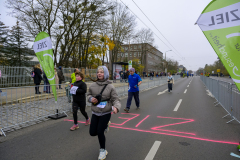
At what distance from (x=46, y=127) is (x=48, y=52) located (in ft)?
8.52

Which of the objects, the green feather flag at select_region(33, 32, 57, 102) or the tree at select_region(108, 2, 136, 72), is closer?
the green feather flag at select_region(33, 32, 57, 102)

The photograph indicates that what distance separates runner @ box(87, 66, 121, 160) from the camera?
2.97m

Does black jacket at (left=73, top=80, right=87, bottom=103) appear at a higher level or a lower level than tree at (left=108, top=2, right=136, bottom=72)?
lower

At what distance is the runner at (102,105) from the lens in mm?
2973

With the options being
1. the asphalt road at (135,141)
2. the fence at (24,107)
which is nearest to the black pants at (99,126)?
the asphalt road at (135,141)

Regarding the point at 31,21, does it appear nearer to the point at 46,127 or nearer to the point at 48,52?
the point at 48,52

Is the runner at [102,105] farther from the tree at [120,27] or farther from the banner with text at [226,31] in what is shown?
the tree at [120,27]

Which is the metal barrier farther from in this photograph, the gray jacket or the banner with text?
the banner with text

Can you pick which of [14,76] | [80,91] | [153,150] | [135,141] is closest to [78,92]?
[80,91]

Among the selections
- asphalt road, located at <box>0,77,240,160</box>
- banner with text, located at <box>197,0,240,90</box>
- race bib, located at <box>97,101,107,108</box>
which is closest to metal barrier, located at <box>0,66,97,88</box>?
asphalt road, located at <box>0,77,240,160</box>

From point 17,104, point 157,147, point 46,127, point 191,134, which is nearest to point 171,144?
point 157,147

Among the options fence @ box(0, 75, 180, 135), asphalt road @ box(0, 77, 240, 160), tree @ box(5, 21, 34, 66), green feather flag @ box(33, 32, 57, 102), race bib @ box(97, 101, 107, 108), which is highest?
tree @ box(5, 21, 34, 66)

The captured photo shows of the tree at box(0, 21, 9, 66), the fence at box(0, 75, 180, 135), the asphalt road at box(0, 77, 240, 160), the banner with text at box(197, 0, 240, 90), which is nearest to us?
the banner with text at box(197, 0, 240, 90)

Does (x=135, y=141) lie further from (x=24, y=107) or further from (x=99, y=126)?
(x=24, y=107)
